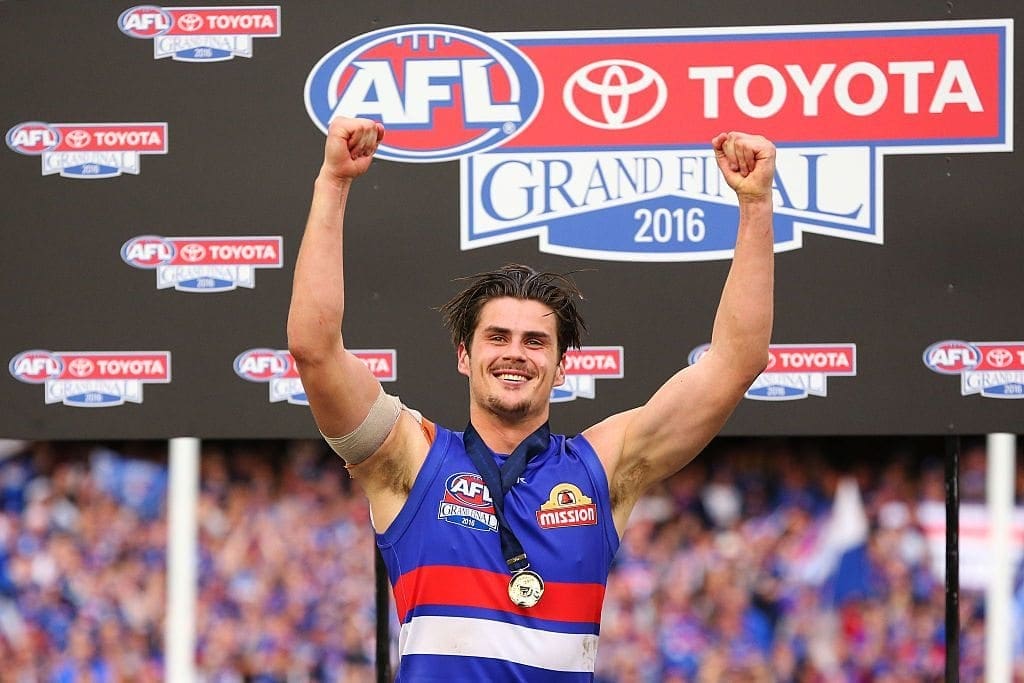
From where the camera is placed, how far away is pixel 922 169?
12.4 feet

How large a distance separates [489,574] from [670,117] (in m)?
1.98

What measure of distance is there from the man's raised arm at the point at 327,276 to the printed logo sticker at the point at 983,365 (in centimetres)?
220

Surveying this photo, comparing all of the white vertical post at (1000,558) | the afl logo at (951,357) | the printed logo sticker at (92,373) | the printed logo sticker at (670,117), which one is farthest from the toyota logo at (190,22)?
the white vertical post at (1000,558)

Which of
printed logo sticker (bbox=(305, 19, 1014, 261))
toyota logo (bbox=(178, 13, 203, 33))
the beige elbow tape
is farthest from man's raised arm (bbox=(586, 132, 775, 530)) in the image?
toyota logo (bbox=(178, 13, 203, 33))

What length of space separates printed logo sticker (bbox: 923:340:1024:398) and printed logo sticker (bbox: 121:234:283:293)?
6.68 ft

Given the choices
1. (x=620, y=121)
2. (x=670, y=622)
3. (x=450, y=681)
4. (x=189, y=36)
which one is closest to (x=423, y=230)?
(x=620, y=121)

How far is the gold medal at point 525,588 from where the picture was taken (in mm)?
2254

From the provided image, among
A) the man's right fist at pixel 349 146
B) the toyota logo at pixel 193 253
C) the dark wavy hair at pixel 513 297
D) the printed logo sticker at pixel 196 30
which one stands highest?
the printed logo sticker at pixel 196 30

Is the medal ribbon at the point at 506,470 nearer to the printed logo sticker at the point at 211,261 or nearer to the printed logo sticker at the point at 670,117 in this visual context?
the printed logo sticker at the point at 670,117

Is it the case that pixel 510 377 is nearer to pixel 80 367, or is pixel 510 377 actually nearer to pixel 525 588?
pixel 525 588

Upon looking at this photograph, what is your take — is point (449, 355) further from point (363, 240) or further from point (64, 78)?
point (64, 78)

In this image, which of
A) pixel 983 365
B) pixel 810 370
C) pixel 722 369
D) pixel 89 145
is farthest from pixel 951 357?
pixel 89 145

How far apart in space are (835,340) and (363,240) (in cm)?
147

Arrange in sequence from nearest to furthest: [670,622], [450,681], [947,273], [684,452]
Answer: [450,681]
[684,452]
[947,273]
[670,622]
